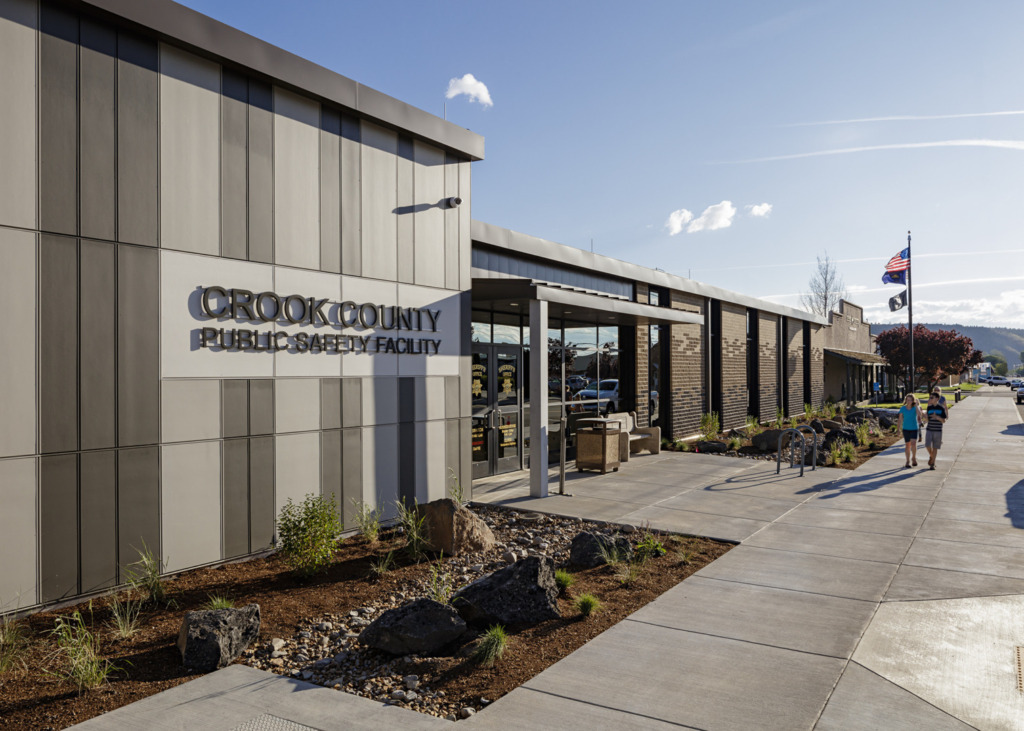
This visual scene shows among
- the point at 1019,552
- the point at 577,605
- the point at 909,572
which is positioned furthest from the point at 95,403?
the point at 1019,552

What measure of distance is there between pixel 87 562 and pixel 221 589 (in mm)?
1220

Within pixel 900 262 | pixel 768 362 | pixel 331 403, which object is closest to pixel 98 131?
pixel 331 403

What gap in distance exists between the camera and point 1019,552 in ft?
27.3

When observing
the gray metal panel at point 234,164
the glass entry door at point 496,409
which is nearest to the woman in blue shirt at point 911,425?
the glass entry door at point 496,409

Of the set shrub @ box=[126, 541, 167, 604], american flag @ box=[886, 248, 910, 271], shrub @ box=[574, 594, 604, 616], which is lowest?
shrub @ box=[574, 594, 604, 616]

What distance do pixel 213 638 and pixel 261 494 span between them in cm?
320

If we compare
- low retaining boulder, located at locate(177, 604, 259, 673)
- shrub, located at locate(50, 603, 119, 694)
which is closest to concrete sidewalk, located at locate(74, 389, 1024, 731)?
low retaining boulder, located at locate(177, 604, 259, 673)

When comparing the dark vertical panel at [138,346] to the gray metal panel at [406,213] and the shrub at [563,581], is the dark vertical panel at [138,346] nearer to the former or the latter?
the gray metal panel at [406,213]

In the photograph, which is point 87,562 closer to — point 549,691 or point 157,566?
point 157,566

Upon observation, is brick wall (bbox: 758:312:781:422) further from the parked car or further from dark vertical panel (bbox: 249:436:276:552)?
dark vertical panel (bbox: 249:436:276:552)

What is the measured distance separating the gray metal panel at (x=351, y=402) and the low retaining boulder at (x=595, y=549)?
3367 millimetres

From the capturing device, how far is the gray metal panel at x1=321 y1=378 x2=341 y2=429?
9.09 meters

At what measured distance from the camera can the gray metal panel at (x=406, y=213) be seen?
10250 mm

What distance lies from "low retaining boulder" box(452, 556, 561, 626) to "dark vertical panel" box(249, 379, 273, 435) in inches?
137
